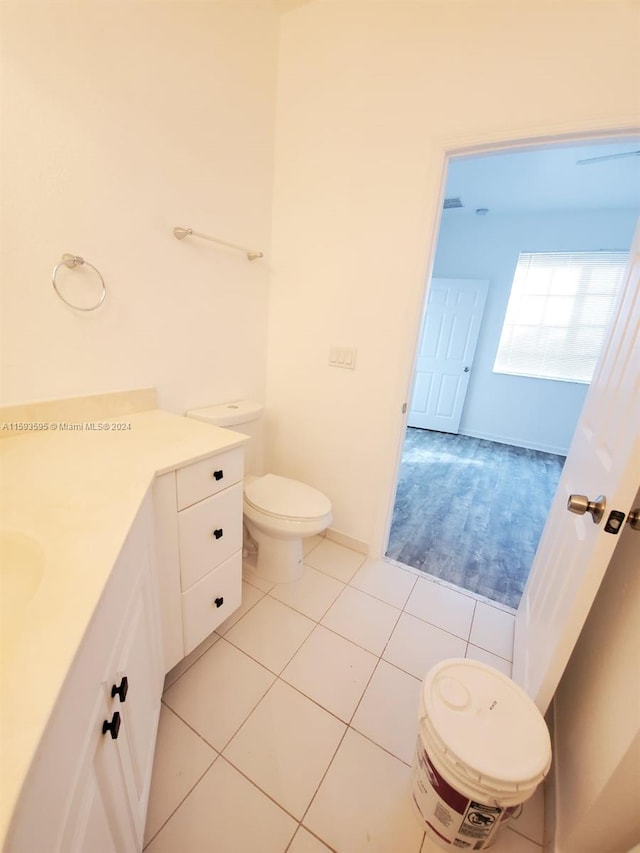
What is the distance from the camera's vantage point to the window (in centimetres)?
341

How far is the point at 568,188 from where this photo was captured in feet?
9.55

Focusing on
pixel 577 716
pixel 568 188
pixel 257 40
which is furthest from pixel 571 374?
pixel 257 40

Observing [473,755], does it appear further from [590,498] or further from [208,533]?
[208,533]

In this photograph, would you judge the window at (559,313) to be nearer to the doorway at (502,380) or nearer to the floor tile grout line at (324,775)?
the doorway at (502,380)

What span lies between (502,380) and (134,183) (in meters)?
4.01

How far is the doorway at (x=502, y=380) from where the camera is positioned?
6.97 feet

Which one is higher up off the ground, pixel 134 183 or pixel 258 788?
pixel 134 183

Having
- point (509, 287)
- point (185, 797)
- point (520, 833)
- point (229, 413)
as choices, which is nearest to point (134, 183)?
point (229, 413)

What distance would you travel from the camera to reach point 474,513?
2.43m

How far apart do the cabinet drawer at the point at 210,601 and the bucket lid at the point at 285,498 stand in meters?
0.27

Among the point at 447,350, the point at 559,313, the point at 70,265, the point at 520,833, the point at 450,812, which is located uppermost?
the point at 559,313

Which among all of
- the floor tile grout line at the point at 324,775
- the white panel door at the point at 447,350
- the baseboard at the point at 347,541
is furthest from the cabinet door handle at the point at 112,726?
the white panel door at the point at 447,350

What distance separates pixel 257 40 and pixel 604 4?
4.15 ft

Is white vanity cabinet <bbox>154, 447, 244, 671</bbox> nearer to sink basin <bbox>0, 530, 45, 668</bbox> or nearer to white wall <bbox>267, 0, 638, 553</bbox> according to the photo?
sink basin <bbox>0, 530, 45, 668</bbox>
